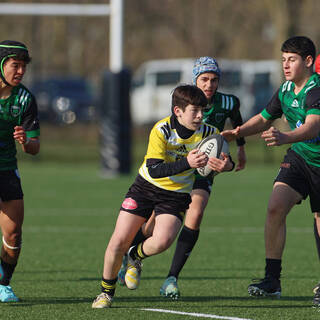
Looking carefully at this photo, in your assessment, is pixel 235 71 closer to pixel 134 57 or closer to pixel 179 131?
pixel 134 57

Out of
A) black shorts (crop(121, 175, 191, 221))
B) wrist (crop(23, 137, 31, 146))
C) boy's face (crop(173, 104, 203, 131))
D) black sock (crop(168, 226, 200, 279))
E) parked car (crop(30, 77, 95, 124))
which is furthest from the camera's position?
parked car (crop(30, 77, 95, 124))

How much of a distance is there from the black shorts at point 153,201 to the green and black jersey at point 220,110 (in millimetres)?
1259

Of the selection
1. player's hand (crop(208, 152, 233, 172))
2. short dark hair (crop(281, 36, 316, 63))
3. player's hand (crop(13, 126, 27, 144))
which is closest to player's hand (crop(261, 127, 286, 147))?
player's hand (crop(208, 152, 233, 172))

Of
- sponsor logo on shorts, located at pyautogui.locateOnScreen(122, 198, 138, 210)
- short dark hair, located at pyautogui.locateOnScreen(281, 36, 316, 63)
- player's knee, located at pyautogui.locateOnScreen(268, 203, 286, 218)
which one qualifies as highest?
short dark hair, located at pyautogui.locateOnScreen(281, 36, 316, 63)

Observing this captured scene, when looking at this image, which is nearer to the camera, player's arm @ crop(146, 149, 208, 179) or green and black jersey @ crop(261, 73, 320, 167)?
player's arm @ crop(146, 149, 208, 179)

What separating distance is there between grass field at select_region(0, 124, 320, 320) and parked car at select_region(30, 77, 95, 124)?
61.5 ft

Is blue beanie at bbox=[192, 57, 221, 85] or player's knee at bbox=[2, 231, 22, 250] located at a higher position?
blue beanie at bbox=[192, 57, 221, 85]

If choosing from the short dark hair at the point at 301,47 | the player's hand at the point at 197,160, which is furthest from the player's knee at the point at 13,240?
the short dark hair at the point at 301,47

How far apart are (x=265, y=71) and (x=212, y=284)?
32.5m

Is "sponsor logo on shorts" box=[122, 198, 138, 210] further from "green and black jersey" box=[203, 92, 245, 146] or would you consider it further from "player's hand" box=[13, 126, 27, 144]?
"green and black jersey" box=[203, 92, 245, 146]

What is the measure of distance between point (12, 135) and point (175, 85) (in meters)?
29.6

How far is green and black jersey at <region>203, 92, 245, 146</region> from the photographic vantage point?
7965 mm

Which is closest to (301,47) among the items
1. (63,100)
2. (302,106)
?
(302,106)

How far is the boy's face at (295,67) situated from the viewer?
707cm
